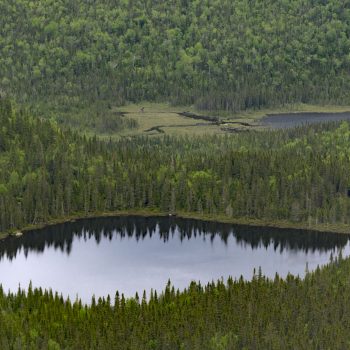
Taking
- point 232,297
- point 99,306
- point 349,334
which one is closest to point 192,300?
point 232,297

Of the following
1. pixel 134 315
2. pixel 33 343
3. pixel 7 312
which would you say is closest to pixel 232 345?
pixel 134 315

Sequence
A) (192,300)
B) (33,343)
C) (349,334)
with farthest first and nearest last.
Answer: (192,300)
(349,334)
(33,343)

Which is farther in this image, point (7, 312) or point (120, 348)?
point (7, 312)

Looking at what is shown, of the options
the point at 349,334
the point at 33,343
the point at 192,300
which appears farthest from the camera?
the point at 192,300

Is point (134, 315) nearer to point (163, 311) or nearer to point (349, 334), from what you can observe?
point (163, 311)

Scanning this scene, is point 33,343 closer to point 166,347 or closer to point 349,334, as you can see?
point 166,347

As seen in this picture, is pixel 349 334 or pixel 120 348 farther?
pixel 349 334
